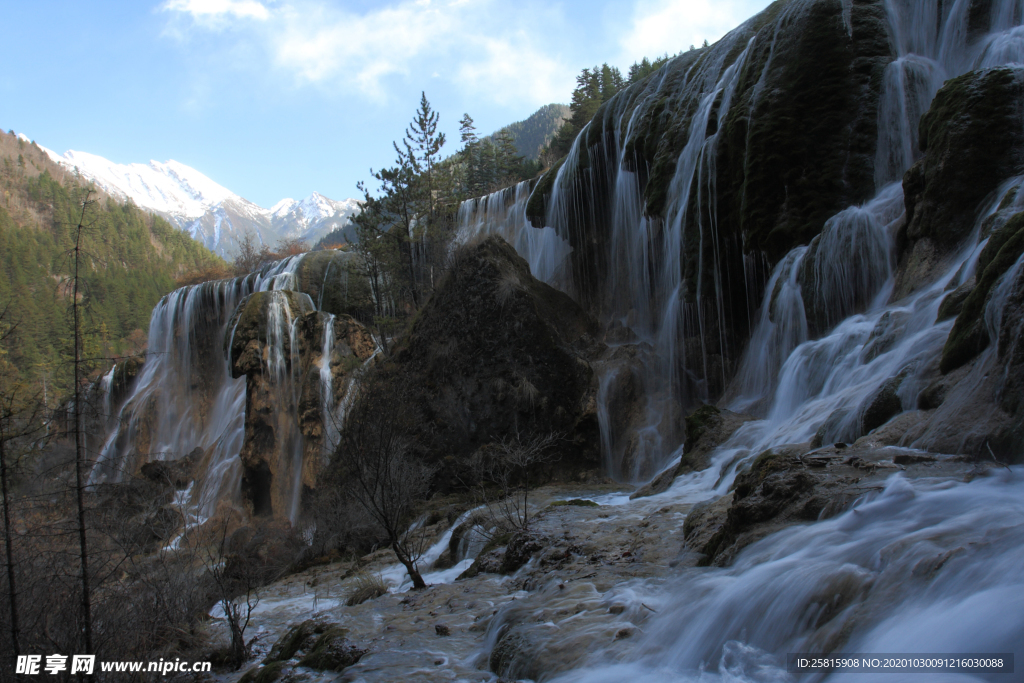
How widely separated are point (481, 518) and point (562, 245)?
14.8m

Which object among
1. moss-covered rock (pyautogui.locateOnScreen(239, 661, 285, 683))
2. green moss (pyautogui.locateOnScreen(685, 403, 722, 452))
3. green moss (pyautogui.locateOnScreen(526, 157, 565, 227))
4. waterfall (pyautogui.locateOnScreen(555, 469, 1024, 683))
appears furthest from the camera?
green moss (pyautogui.locateOnScreen(526, 157, 565, 227))

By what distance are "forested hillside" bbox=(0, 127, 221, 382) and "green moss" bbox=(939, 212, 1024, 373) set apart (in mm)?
8679

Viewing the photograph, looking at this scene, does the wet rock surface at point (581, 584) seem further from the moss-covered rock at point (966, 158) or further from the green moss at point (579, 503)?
the moss-covered rock at point (966, 158)

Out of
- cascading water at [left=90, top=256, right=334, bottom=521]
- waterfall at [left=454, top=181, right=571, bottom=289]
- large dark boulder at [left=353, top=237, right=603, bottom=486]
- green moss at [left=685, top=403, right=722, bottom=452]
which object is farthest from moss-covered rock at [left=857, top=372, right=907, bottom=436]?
cascading water at [left=90, top=256, right=334, bottom=521]

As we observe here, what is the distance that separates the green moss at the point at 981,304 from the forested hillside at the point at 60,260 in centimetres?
868

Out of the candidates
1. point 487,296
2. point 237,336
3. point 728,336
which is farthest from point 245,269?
point 728,336

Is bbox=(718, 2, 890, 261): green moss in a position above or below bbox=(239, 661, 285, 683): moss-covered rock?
above

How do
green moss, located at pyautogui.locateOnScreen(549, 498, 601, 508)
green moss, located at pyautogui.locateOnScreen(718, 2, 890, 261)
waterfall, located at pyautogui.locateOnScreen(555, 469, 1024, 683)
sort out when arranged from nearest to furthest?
waterfall, located at pyautogui.locateOnScreen(555, 469, 1024, 683)
green moss, located at pyautogui.locateOnScreen(549, 498, 601, 508)
green moss, located at pyautogui.locateOnScreen(718, 2, 890, 261)

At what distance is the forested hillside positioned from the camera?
4565 cm

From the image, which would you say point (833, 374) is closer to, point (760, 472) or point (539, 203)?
point (760, 472)

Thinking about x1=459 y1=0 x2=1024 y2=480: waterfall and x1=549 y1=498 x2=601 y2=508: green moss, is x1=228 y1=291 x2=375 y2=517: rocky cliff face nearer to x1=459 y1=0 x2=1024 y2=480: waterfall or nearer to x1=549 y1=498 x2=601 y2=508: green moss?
x1=459 y1=0 x2=1024 y2=480: waterfall

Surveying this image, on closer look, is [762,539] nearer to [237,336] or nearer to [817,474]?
[817,474]

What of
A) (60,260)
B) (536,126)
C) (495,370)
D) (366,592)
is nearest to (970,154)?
(495,370)

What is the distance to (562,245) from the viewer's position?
2297cm
